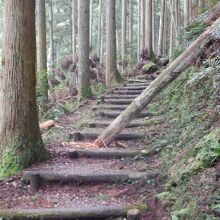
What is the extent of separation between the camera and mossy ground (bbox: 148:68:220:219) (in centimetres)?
422

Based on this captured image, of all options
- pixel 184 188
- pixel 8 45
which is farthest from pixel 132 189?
pixel 8 45

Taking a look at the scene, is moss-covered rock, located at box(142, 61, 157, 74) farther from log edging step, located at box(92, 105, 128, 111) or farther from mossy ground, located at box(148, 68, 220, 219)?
mossy ground, located at box(148, 68, 220, 219)

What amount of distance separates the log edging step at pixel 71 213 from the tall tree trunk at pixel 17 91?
1.28m

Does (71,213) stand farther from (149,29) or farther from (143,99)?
(149,29)

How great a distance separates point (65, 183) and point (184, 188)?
5.98ft

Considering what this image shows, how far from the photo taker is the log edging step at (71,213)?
443cm

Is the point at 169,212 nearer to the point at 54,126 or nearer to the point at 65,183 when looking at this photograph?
the point at 65,183

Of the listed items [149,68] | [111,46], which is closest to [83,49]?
[111,46]

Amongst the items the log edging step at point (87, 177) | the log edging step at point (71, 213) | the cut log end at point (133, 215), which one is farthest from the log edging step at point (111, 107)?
the cut log end at point (133, 215)

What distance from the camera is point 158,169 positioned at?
559cm

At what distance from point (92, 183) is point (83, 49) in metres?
7.83

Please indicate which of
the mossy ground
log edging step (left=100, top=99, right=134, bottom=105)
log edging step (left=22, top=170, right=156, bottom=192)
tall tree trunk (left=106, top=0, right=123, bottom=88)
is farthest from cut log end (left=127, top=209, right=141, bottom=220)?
tall tree trunk (left=106, top=0, right=123, bottom=88)

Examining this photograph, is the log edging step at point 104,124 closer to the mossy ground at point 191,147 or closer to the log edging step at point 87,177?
the mossy ground at point 191,147

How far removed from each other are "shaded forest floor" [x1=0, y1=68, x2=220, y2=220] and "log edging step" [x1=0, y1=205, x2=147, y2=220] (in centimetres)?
18
